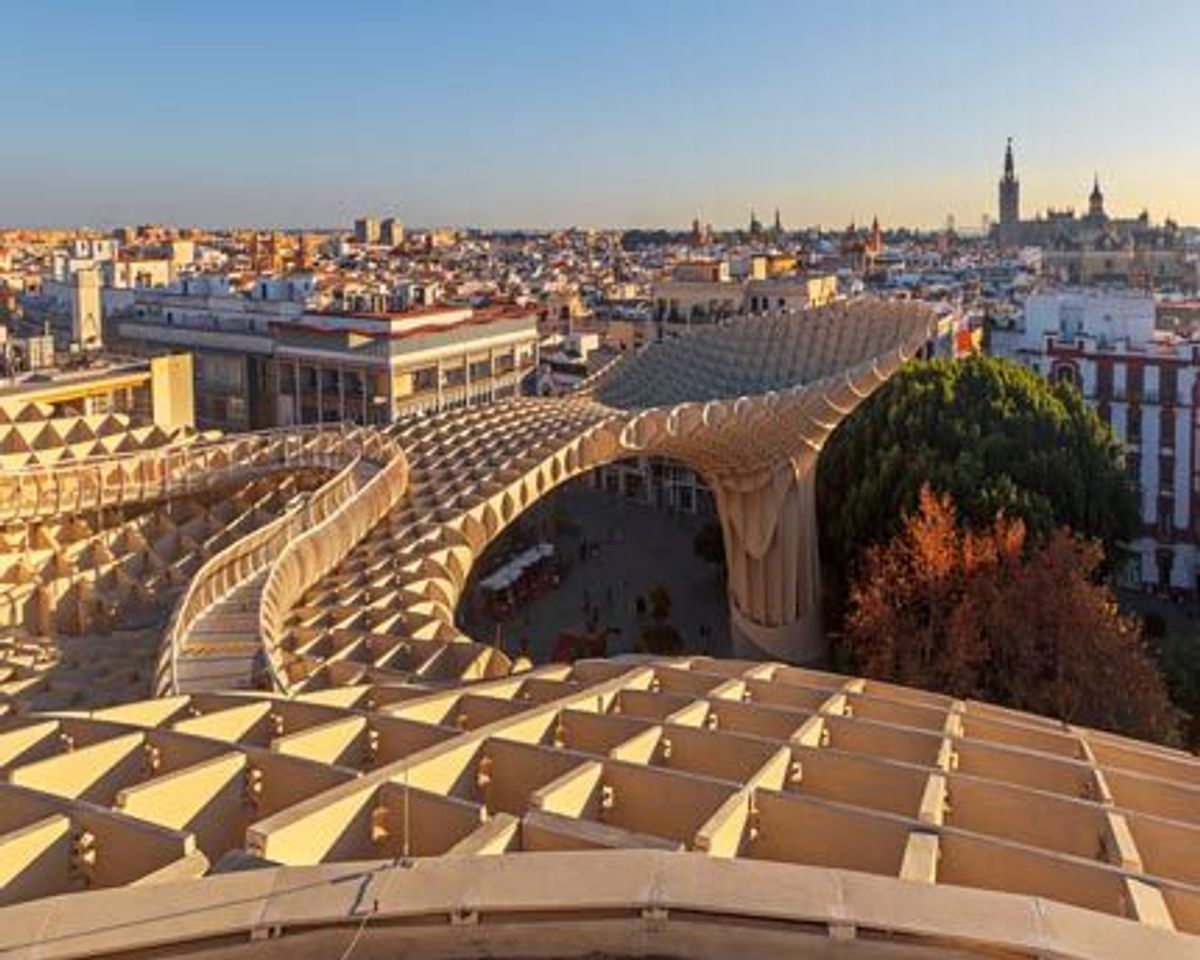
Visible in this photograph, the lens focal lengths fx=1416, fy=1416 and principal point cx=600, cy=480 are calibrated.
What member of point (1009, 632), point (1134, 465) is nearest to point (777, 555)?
point (1009, 632)

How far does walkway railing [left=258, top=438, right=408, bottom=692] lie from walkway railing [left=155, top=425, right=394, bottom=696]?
1.33ft

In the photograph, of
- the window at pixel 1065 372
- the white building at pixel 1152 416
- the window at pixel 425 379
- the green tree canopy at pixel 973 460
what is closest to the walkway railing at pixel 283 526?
the green tree canopy at pixel 973 460

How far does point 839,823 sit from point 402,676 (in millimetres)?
10272

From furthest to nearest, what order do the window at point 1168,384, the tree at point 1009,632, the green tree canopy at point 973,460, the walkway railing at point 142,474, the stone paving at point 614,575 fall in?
1. the window at point 1168,384
2. the stone paving at point 614,575
3. the green tree canopy at point 973,460
4. the walkway railing at point 142,474
5. the tree at point 1009,632

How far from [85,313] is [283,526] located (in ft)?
171

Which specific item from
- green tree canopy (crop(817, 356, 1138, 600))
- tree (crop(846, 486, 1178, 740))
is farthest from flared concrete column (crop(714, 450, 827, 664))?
tree (crop(846, 486, 1178, 740))

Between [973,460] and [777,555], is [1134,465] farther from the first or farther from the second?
[777,555]

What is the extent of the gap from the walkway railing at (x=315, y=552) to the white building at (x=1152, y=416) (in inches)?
1180

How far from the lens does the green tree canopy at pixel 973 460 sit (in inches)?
1543

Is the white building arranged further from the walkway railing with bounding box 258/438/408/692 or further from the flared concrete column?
the walkway railing with bounding box 258/438/408/692

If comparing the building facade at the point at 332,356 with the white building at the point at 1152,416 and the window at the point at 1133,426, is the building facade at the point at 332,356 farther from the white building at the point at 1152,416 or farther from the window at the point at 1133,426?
the window at the point at 1133,426

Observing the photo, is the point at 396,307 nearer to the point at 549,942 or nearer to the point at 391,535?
the point at 391,535

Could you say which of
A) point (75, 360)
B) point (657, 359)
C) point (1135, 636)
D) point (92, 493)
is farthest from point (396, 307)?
point (1135, 636)

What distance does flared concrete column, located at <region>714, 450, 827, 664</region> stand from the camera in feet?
137
